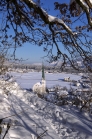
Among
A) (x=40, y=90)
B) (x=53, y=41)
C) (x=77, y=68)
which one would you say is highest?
(x=53, y=41)

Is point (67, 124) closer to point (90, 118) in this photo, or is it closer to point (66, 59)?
point (90, 118)

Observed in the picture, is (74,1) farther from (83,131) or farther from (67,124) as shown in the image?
(67,124)

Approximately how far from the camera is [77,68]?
621 centimetres

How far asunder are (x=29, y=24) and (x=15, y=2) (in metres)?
0.87

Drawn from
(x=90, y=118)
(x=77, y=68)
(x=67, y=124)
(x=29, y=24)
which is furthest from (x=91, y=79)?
(x=29, y=24)

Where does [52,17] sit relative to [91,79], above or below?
above

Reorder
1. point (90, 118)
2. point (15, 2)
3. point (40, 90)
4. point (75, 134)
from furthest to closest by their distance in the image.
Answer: point (40, 90)
point (90, 118)
point (75, 134)
point (15, 2)

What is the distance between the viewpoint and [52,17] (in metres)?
4.70

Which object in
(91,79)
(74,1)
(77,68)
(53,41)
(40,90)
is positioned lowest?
(40,90)

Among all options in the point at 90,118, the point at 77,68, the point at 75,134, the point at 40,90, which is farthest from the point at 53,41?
the point at 40,90

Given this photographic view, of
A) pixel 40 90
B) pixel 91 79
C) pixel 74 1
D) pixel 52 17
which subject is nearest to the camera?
pixel 74 1

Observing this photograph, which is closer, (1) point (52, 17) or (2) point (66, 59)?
(1) point (52, 17)

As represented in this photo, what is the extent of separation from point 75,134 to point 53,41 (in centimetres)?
351

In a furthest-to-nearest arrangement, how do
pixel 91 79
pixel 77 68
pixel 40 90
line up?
pixel 40 90 < pixel 91 79 < pixel 77 68
